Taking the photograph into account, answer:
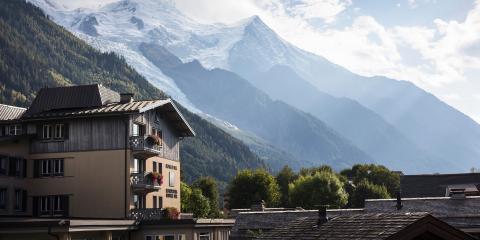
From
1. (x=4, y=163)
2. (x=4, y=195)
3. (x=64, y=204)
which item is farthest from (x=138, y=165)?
(x=4, y=195)

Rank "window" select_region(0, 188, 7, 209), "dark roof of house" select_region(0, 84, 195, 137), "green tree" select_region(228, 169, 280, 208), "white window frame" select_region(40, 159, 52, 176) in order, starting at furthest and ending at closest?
"green tree" select_region(228, 169, 280, 208) < "white window frame" select_region(40, 159, 52, 176) < "dark roof of house" select_region(0, 84, 195, 137) < "window" select_region(0, 188, 7, 209)

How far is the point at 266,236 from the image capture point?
2544 cm

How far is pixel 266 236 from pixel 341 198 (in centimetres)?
7764

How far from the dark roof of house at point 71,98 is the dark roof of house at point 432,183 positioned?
44.3 metres

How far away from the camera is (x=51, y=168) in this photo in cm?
5197

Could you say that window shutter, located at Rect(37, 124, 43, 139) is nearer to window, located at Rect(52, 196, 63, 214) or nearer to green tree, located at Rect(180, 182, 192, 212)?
window, located at Rect(52, 196, 63, 214)

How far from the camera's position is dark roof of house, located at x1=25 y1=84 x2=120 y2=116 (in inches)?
2141

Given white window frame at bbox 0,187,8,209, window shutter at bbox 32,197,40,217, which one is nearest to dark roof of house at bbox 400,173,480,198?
window shutter at bbox 32,197,40,217

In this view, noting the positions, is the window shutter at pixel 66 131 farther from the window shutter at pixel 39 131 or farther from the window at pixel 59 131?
the window shutter at pixel 39 131

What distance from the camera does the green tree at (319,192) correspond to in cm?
10056

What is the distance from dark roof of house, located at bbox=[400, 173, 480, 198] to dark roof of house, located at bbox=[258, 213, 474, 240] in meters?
61.0

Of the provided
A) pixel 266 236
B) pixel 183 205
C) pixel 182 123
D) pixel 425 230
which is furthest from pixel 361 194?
pixel 425 230

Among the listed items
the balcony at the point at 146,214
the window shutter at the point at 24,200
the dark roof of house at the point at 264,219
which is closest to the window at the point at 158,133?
Result: the balcony at the point at 146,214

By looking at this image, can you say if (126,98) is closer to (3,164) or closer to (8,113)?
(3,164)
